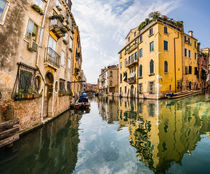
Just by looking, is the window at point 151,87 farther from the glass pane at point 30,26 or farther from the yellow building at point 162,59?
the glass pane at point 30,26

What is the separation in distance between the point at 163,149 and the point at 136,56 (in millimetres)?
24763

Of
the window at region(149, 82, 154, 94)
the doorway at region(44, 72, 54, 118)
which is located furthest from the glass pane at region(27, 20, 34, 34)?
the window at region(149, 82, 154, 94)

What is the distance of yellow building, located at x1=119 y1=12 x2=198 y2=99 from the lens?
19375 mm

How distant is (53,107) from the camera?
28.0 ft

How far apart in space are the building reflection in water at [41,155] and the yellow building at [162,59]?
697 inches

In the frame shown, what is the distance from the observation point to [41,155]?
3.61 m

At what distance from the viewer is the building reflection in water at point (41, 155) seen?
2942mm

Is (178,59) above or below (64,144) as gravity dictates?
above

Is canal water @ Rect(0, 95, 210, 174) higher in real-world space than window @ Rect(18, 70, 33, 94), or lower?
lower

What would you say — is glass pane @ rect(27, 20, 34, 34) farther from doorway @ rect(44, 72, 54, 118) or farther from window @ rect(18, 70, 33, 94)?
doorway @ rect(44, 72, 54, 118)

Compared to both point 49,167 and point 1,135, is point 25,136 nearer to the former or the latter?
point 1,135

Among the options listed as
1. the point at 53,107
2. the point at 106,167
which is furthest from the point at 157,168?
the point at 53,107

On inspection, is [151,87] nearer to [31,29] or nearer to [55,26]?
[55,26]

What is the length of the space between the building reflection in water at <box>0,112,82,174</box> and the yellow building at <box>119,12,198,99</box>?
58.1 feet
